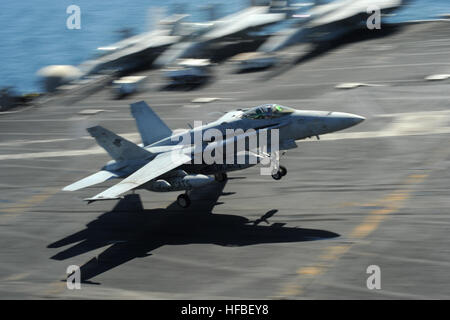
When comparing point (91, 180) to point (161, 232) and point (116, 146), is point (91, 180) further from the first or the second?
point (161, 232)

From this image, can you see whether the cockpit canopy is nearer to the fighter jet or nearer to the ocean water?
the fighter jet

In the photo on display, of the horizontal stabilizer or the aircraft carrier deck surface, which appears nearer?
the aircraft carrier deck surface

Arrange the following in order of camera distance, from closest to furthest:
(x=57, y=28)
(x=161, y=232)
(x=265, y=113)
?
(x=161, y=232), (x=265, y=113), (x=57, y=28)

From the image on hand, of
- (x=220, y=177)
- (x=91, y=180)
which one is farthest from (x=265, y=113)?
(x=91, y=180)

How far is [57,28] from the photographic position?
13212 cm

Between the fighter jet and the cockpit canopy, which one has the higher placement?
the cockpit canopy

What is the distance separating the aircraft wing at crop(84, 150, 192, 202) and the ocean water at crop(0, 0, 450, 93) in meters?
64.9

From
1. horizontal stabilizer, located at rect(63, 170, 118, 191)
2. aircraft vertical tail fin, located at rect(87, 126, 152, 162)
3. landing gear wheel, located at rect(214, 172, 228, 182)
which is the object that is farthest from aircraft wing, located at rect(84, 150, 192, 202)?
landing gear wheel, located at rect(214, 172, 228, 182)

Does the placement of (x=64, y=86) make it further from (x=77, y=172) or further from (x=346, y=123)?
(x=346, y=123)

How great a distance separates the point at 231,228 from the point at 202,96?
1039 inches

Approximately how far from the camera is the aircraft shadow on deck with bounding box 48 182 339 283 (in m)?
26.7

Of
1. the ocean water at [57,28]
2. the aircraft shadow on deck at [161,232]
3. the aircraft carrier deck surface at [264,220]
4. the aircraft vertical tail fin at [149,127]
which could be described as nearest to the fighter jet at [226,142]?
the aircraft shadow on deck at [161,232]

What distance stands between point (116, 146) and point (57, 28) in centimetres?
10787

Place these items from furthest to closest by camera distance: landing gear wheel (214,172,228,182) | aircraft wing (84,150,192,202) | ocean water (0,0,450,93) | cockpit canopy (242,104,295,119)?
ocean water (0,0,450,93)
landing gear wheel (214,172,228,182)
cockpit canopy (242,104,295,119)
aircraft wing (84,150,192,202)
